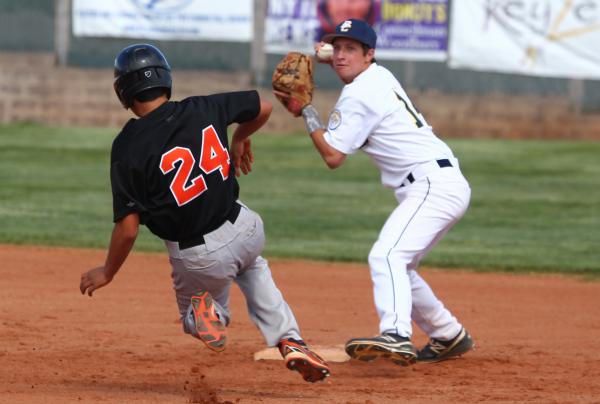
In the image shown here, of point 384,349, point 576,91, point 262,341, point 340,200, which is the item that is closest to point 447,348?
point 384,349

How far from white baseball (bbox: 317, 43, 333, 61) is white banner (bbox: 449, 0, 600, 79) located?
13.0 m

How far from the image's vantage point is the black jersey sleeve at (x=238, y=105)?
5.35 meters

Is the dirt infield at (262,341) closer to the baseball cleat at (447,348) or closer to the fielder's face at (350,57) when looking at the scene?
the baseball cleat at (447,348)

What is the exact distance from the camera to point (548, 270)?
995cm

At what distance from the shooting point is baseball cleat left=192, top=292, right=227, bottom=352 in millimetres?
5199

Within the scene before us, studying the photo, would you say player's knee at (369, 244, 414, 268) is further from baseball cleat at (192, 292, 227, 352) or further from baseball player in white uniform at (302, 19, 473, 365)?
baseball cleat at (192, 292, 227, 352)

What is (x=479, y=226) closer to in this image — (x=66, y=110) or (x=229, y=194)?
(x=229, y=194)

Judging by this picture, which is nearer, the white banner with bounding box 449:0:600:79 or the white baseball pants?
the white baseball pants

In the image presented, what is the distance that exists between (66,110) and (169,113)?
1510 cm

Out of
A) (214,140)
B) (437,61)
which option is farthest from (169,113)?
(437,61)

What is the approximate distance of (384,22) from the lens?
1881cm

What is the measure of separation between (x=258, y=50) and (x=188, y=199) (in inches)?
576

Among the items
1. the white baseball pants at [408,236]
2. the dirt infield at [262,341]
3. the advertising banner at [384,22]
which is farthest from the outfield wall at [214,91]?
the white baseball pants at [408,236]

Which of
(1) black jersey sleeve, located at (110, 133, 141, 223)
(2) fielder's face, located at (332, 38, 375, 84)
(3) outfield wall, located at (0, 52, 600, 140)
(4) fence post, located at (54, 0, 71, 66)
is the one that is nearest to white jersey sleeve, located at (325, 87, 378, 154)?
(2) fielder's face, located at (332, 38, 375, 84)
